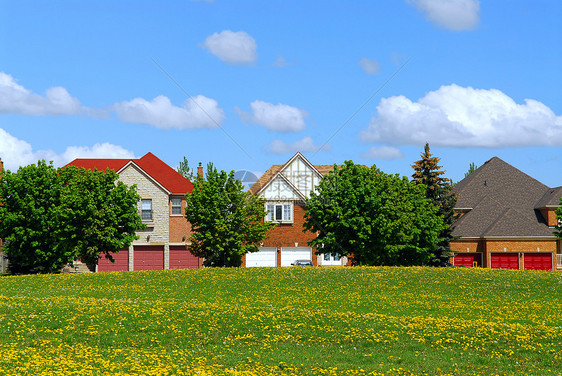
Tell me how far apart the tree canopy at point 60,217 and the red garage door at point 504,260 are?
36.0 m

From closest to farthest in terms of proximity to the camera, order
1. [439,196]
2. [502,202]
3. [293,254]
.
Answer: [439,196] → [293,254] → [502,202]

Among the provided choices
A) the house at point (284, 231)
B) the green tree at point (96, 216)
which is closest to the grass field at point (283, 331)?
the green tree at point (96, 216)

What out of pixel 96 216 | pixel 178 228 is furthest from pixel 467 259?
pixel 96 216

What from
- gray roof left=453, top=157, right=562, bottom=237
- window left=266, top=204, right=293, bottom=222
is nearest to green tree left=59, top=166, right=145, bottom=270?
window left=266, top=204, right=293, bottom=222

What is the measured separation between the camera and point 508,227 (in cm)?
6606

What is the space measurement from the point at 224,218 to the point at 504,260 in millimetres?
30655

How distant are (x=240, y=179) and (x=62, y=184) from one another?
14.3 m

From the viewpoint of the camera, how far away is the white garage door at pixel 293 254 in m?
69.6

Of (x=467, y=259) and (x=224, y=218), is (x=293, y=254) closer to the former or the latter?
(x=467, y=259)

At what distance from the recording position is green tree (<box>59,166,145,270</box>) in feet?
158

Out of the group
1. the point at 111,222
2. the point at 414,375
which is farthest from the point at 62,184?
the point at 414,375

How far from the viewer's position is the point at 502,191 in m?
74.7

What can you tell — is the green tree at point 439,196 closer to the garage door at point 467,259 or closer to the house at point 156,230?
the garage door at point 467,259

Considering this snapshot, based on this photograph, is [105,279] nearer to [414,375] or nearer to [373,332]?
[373,332]
